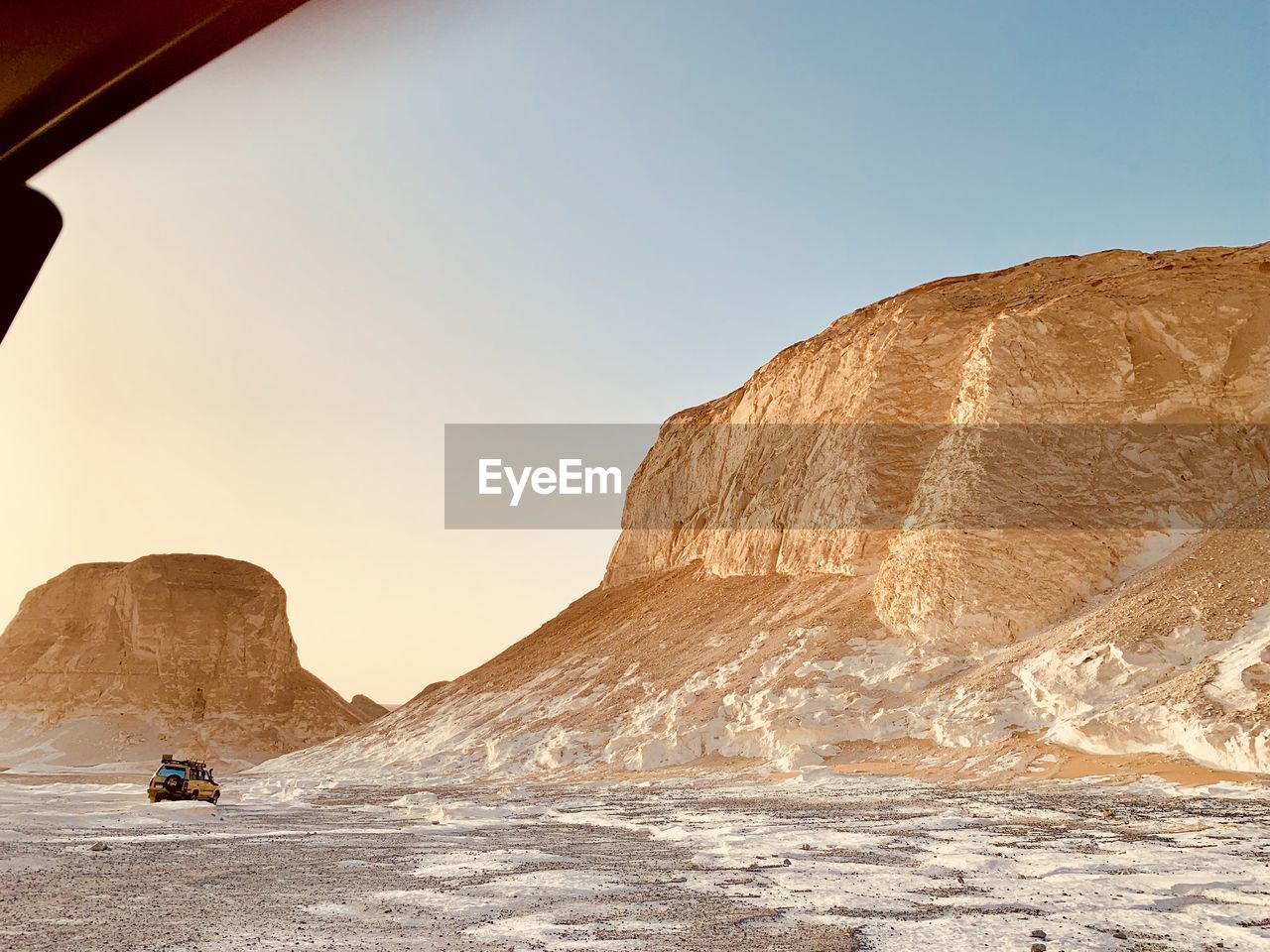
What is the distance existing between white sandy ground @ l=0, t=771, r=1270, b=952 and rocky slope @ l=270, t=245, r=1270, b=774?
859 cm

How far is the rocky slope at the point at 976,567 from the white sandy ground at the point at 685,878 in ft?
28.2

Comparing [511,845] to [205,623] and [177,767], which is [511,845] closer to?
[177,767]

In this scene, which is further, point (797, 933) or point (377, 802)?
point (377, 802)

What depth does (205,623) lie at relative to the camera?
105312mm

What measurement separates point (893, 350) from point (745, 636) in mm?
16833

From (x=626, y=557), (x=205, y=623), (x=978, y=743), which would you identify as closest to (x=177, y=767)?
(x=978, y=743)

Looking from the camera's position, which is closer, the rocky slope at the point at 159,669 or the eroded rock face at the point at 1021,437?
the eroded rock face at the point at 1021,437

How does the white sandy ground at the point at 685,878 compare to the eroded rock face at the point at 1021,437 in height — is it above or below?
below

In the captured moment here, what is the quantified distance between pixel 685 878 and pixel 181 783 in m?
21.2

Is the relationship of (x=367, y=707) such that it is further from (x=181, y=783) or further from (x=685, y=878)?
(x=685, y=878)

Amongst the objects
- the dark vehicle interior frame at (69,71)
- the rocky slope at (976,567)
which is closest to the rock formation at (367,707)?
the rocky slope at (976,567)

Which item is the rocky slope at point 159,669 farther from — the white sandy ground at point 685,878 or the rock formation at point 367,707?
the white sandy ground at point 685,878

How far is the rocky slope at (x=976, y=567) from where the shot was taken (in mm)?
30000

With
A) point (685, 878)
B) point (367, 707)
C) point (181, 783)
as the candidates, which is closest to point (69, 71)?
point (685, 878)
